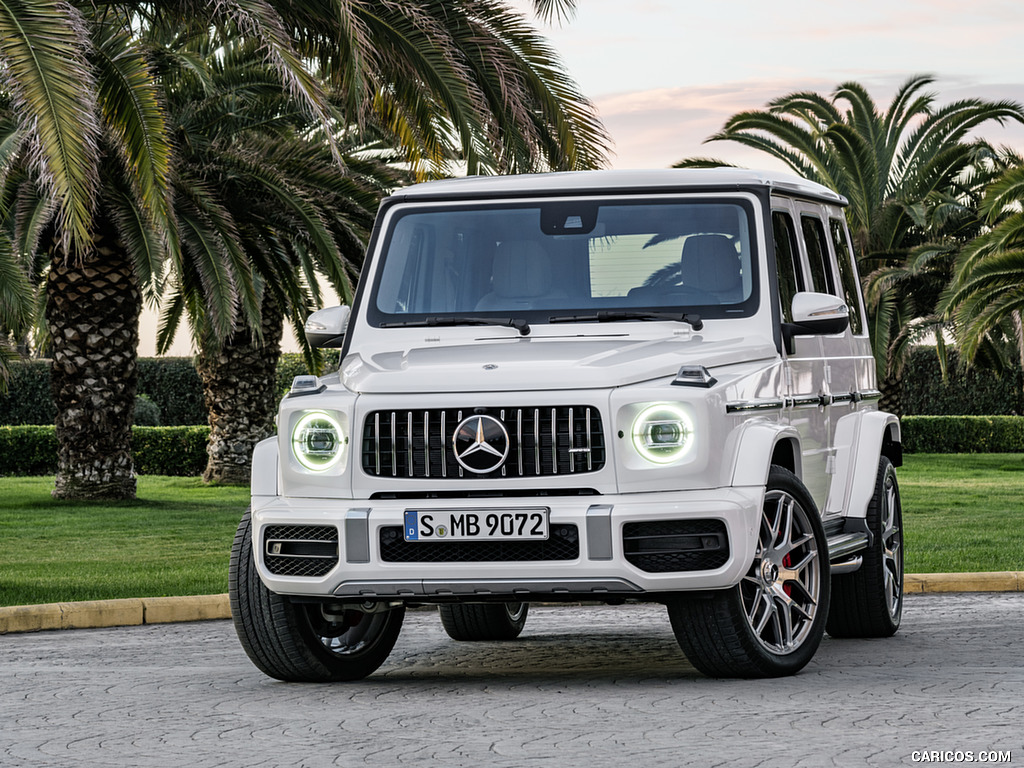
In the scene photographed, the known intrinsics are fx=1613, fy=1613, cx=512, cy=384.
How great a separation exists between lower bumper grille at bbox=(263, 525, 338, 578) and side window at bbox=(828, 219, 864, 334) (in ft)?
12.2

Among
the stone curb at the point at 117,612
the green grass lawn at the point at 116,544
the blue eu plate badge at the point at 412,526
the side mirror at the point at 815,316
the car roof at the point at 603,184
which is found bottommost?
the green grass lawn at the point at 116,544

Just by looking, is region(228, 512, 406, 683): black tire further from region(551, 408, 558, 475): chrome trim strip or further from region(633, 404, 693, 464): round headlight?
region(633, 404, 693, 464): round headlight

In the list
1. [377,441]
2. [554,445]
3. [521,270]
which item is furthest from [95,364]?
[554,445]

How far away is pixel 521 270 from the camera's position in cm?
789

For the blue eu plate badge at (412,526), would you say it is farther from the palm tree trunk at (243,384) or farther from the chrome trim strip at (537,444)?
the palm tree trunk at (243,384)

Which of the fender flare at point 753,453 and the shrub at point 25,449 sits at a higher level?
the fender flare at point 753,453

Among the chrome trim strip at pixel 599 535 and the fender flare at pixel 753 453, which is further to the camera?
the fender flare at pixel 753 453

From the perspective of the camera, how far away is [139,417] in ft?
126

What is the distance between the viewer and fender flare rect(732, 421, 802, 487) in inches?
265

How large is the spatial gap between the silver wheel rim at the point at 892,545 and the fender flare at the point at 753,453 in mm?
2271

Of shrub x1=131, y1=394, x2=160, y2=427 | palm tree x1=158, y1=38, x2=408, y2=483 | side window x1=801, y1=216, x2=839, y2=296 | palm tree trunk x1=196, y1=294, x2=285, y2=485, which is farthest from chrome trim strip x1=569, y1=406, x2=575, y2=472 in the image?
shrub x1=131, y1=394, x2=160, y2=427

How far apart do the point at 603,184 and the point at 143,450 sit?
2726 cm

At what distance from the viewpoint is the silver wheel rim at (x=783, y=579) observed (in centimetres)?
700

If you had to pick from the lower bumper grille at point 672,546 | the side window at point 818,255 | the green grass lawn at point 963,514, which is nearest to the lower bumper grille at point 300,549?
the lower bumper grille at point 672,546
